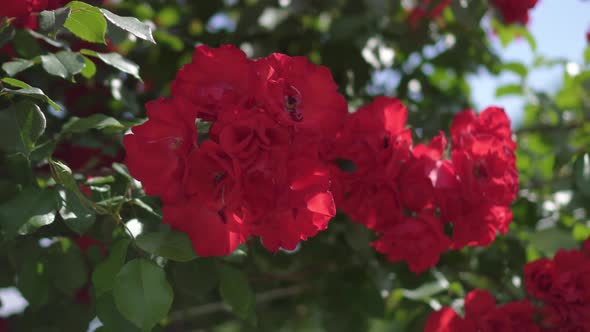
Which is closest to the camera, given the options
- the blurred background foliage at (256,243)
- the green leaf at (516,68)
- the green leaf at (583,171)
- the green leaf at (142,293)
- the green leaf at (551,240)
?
the green leaf at (142,293)

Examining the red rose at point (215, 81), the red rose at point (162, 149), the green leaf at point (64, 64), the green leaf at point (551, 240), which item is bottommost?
the green leaf at point (551, 240)

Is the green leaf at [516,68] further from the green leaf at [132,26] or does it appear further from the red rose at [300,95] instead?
the green leaf at [132,26]

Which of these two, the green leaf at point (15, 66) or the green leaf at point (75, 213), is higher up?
the green leaf at point (15, 66)

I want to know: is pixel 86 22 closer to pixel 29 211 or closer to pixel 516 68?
pixel 29 211

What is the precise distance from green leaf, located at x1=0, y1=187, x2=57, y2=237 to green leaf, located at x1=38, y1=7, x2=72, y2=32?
0.69 feet

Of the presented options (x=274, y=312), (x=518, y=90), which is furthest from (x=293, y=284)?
(x=518, y=90)

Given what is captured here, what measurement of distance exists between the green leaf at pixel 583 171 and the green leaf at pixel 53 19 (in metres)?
0.90

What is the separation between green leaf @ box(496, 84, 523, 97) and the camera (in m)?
1.82

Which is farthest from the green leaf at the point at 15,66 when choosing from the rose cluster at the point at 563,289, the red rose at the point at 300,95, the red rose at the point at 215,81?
the rose cluster at the point at 563,289

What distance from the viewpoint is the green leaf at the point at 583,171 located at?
1150 mm

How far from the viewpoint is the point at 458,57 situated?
1669 mm

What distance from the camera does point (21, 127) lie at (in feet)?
2.53

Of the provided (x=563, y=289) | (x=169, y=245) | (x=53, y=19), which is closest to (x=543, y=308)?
(x=563, y=289)

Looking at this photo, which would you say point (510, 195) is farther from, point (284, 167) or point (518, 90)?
point (518, 90)
